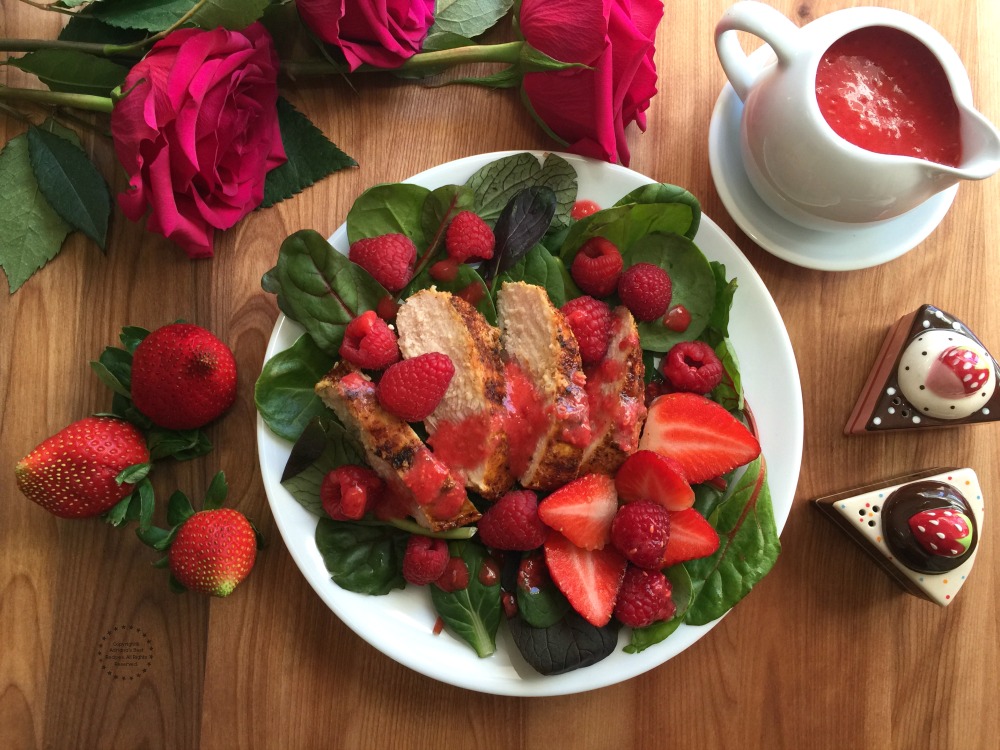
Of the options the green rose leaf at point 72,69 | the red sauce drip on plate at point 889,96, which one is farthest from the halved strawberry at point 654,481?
the green rose leaf at point 72,69

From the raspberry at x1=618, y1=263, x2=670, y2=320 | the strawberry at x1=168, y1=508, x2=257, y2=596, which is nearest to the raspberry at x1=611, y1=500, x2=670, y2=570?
the raspberry at x1=618, y1=263, x2=670, y2=320

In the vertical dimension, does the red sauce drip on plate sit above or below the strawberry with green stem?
above

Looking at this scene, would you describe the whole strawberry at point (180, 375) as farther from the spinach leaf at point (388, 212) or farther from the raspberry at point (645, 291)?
the raspberry at point (645, 291)

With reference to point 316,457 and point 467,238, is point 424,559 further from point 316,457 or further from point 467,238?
point 467,238

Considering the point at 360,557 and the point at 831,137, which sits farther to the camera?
the point at 360,557

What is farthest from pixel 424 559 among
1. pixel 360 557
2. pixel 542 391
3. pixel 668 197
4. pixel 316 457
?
pixel 668 197

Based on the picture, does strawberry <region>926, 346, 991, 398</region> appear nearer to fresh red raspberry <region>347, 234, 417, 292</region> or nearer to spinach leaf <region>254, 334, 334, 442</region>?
fresh red raspberry <region>347, 234, 417, 292</region>

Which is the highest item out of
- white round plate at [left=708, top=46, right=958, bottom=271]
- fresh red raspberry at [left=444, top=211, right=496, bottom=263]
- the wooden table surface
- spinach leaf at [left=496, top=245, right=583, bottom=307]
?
white round plate at [left=708, top=46, right=958, bottom=271]

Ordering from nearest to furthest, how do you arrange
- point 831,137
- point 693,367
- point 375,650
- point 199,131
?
point 831,137
point 199,131
point 693,367
point 375,650
